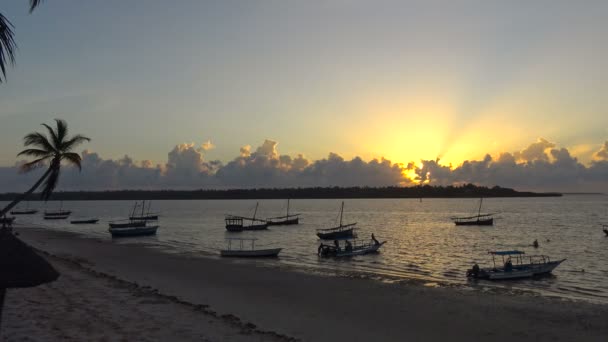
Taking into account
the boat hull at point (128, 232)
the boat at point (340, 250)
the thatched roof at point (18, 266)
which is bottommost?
the boat hull at point (128, 232)

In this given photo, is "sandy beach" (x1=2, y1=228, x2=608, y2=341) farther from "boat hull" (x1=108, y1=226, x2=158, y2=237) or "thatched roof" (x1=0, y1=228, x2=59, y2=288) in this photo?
"boat hull" (x1=108, y1=226, x2=158, y2=237)

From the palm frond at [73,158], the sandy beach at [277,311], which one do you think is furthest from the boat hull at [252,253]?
the palm frond at [73,158]

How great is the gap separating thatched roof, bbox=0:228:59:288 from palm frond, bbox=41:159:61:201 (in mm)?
20784

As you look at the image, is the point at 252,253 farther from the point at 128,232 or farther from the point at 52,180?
the point at 128,232

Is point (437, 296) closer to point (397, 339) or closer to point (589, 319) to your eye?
point (589, 319)

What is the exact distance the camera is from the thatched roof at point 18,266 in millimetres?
7883

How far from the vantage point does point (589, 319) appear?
800 inches

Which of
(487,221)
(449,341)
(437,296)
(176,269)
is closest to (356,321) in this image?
(449,341)

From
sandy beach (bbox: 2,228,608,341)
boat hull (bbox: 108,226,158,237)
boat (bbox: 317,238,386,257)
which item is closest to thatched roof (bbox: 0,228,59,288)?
sandy beach (bbox: 2,228,608,341)

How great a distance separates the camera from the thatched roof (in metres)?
7.88

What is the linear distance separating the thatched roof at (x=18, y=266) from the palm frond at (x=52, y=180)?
68.2 feet

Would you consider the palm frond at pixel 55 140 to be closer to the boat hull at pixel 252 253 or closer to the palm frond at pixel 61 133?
the palm frond at pixel 61 133

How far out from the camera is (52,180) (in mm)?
27891

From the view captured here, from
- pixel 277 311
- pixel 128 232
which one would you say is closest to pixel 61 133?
pixel 277 311
